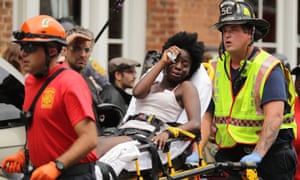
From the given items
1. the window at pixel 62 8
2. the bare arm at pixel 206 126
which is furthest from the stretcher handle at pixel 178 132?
the window at pixel 62 8

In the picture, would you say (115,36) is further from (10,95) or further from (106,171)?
(106,171)

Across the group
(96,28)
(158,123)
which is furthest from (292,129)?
(96,28)

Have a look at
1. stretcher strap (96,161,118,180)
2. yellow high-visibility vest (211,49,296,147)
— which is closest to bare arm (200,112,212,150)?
yellow high-visibility vest (211,49,296,147)

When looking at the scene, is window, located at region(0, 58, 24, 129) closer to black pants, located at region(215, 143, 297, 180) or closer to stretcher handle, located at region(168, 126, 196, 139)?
stretcher handle, located at region(168, 126, 196, 139)

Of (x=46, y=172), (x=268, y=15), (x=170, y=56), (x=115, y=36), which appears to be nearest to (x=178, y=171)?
(x=170, y=56)

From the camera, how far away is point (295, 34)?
12930 millimetres

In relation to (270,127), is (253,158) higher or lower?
lower

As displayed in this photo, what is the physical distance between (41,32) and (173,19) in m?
6.28

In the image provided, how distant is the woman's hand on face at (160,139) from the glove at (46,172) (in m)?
1.73

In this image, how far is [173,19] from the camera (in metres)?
11.6

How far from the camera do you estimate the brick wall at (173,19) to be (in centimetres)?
1152

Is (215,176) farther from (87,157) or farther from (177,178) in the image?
(87,157)

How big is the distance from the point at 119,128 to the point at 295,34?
249 inches

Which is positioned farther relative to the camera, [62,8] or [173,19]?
[173,19]
